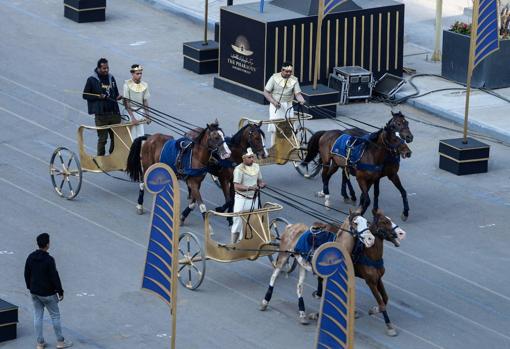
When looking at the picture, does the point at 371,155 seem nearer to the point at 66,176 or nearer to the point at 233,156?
the point at 233,156

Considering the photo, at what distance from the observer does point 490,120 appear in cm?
3056

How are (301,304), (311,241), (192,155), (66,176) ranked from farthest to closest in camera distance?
(66,176) < (192,155) < (301,304) < (311,241)

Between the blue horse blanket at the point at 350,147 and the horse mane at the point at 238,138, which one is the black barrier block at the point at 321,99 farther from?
the horse mane at the point at 238,138

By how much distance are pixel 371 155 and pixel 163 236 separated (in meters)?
7.25

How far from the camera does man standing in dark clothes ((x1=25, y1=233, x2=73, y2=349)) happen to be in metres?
19.2

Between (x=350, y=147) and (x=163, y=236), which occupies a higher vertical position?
(x=163, y=236)

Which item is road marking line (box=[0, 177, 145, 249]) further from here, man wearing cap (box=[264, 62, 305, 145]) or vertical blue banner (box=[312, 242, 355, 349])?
vertical blue banner (box=[312, 242, 355, 349])

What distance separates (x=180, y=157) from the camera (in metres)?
24.2

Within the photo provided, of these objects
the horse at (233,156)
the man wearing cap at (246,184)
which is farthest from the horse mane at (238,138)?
the man wearing cap at (246,184)

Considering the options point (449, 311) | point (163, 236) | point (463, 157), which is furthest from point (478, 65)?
point (163, 236)

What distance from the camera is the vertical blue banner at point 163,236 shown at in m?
17.7

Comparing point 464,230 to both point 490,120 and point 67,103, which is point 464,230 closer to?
point 490,120

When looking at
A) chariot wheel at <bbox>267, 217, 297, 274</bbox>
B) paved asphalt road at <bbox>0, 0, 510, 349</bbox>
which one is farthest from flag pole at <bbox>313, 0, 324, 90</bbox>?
chariot wheel at <bbox>267, 217, 297, 274</bbox>

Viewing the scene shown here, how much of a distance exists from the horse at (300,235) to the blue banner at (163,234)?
295 cm
